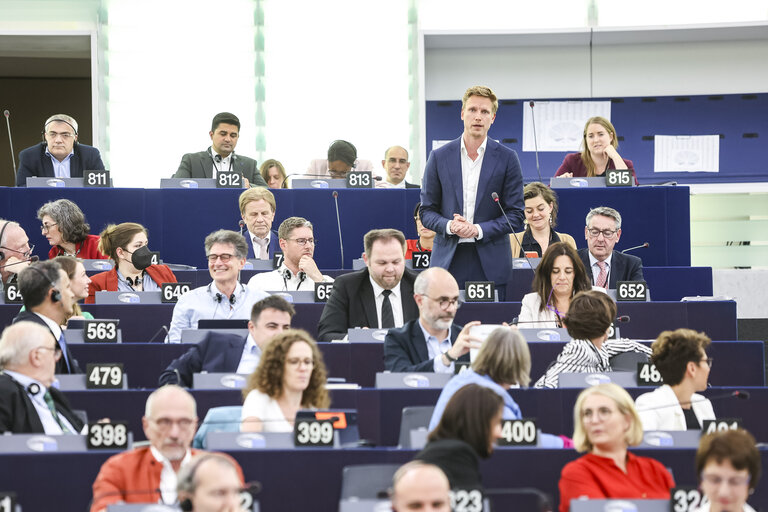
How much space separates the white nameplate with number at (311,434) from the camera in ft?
13.1

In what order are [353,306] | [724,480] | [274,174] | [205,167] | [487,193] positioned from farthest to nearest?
[274,174], [205,167], [487,193], [353,306], [724,480]

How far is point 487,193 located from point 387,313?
0.94 metres

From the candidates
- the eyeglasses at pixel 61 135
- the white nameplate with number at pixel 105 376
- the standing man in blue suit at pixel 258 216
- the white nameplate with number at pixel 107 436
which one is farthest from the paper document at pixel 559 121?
the white nameplate with number at pixel 107 436

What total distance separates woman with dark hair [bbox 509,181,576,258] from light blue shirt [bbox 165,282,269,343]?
1.79 m

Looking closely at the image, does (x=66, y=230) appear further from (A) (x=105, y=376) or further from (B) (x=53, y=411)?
(B) (x=53, y=411)

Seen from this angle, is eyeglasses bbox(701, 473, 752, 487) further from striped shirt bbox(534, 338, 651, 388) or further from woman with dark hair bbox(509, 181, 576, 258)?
woman with dark hair bbox(509, 181, 576, 258)

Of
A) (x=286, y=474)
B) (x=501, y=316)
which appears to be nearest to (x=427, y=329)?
(x=501, y=316)

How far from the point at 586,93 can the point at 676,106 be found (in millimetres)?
798

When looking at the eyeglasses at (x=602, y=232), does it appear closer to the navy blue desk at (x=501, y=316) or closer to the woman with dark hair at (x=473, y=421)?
→ the navy blue desk at (x=501, y=316)

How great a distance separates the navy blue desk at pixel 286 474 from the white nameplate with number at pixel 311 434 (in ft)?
0.27

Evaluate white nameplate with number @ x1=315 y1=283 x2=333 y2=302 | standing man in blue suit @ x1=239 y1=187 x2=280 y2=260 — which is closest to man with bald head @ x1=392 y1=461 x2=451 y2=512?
white nameplate with number @ x1=315 y1=283 x2=333 y2=302

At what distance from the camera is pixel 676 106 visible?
450 inches

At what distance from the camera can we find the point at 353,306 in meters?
5.89

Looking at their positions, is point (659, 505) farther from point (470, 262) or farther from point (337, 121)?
point (337, 121)
